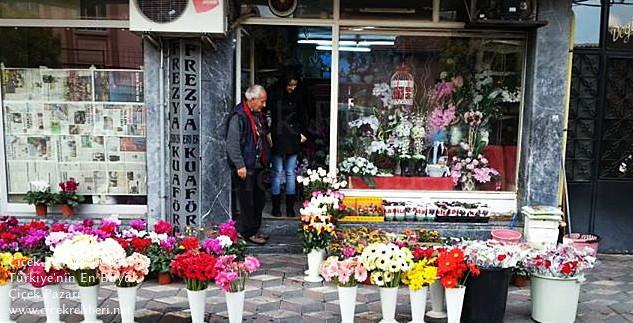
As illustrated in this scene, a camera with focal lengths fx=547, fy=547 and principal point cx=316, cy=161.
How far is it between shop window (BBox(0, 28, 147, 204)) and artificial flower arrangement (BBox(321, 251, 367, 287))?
3.11 meters

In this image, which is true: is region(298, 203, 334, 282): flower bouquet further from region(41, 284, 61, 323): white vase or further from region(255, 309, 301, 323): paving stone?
region(41, 284, 61, 323): white vase

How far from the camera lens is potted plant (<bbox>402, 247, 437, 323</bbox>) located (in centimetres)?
385

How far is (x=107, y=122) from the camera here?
6156 mm

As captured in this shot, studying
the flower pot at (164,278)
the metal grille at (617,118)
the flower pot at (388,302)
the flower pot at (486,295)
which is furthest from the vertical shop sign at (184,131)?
the metal grille at (617,118)

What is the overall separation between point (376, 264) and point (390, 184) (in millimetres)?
2641

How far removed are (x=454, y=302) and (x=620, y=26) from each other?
4.06 metres

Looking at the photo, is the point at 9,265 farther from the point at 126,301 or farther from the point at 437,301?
the point at 437,301

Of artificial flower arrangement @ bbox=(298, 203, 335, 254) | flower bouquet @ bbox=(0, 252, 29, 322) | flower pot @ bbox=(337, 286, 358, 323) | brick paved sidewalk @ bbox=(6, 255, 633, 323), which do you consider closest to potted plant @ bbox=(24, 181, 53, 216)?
brick paved sidewalk @ bbox=(6, 255, 633, 323)

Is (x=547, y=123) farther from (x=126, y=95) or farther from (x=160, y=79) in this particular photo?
(x=126, y=95)

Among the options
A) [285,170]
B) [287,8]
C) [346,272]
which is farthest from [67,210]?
[346,272]

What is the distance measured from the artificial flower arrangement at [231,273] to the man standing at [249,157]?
1733 mm

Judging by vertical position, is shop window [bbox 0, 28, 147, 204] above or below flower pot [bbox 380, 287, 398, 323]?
above

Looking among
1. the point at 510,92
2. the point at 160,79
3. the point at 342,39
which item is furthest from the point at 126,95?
the point at 510,92

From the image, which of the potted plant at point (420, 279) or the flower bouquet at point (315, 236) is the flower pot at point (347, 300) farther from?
the flower bouquet at point (315, 236)
